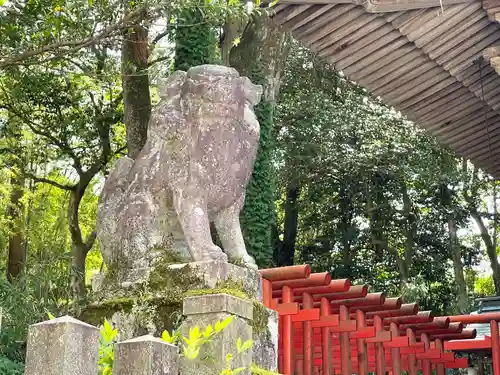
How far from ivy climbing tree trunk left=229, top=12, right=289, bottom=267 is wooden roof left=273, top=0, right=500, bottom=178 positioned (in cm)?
531

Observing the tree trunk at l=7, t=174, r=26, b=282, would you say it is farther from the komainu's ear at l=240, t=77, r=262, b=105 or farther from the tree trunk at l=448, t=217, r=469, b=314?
the komainu's ear at l=240, t=77, r=262, b=105

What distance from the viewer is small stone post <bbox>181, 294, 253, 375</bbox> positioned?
10.2 feet

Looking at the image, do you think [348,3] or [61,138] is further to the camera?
[61,138]

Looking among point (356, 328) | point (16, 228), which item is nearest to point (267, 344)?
point (356, 328)

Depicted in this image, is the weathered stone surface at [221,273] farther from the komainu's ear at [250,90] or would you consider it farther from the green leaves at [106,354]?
the green leaves at [106,354]

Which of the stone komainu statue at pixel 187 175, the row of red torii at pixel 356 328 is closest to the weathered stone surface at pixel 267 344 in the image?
the stone komainu statue at pixel 187 175

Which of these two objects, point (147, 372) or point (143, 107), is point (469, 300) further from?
point (147, 372)

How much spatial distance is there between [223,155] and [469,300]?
1063 cm

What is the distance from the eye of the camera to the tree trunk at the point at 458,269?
13008 millimetres

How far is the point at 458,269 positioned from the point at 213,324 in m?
11.1

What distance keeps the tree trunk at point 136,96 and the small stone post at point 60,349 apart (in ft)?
25.3

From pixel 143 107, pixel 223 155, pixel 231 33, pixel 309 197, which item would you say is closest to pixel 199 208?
pixel 223 155

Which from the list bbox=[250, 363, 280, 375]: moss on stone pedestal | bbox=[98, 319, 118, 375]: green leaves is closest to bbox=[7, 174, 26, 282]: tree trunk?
bbox=[250, 363, 280, 375]: moss on stone pedestal

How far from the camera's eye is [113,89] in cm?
1292
